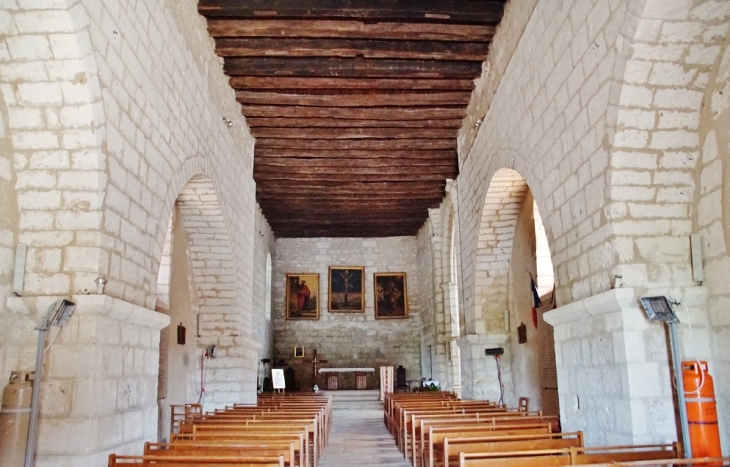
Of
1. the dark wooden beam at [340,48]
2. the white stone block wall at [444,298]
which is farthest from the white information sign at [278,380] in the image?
the dark wooden beam at [340,48]

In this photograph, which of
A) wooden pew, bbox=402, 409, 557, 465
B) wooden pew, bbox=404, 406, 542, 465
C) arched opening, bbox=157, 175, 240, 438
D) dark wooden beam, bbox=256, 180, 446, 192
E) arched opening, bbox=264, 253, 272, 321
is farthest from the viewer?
arched opening, bbox=264, 253, 272, 321

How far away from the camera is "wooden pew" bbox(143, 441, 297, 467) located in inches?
170

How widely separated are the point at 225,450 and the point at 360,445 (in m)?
4.53

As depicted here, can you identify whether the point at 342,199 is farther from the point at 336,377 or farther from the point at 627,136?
the point at 627,136

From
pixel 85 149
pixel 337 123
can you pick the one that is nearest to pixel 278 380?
pixel 337 123

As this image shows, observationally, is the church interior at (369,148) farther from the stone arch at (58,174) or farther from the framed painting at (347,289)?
the framed painting at (347,289)

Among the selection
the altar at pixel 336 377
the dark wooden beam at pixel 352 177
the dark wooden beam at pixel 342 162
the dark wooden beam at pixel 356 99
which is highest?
the dark wooden beam at pixel 356 99

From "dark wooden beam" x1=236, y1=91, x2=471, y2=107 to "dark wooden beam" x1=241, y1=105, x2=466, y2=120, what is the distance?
0.24 m

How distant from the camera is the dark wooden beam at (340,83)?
840 centimetres

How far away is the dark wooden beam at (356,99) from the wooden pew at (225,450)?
559cm

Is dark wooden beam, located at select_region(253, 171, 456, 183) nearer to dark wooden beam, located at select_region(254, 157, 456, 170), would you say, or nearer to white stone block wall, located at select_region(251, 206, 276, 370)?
dark wooden beam, located at select_region(254, 157, 456, 170)

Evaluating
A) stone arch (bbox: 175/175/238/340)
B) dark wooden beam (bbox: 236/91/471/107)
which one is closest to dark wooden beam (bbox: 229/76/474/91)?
dark wooden beam (bbox: 236/91/471/107)

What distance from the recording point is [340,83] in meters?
8.45

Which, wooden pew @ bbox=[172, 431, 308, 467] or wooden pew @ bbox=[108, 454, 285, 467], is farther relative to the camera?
wooden pew @ bbox=[172, 431, 308, 467]
